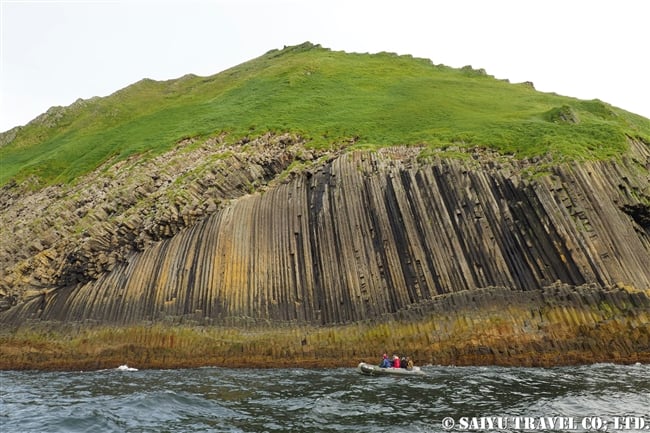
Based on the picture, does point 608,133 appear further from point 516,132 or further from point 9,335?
point 9,335

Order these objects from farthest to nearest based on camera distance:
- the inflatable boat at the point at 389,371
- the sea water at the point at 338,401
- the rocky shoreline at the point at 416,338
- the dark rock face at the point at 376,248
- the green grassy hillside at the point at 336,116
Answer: the green grassy hillside at the point at 336,116
the dark rock face at the point at 376,248
the rocky shoreline at the point at 416,338
the inflatable boat at the point at 389,371
the sea water at the point at 338,401

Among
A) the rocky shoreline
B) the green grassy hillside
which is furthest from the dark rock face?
the green grassy hillside

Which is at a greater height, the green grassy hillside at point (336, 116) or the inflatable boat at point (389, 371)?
the green grassy hillside at point (336, 116)

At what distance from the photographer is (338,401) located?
19.8 metres

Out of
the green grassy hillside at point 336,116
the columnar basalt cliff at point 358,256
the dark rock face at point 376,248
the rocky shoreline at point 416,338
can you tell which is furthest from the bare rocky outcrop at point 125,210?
the rocky shoreline at point 416,338

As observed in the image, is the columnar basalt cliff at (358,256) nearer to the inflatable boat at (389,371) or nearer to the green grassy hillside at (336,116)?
the green grassy hillside at (336,116)

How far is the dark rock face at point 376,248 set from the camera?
30.3m

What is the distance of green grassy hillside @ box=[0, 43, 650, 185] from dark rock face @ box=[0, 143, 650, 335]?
4.28 meters

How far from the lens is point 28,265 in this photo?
37.6 metres

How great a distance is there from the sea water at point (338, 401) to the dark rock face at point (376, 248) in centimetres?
546

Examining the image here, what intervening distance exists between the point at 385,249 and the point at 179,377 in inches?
573

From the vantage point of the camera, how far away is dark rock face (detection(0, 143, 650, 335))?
30297 mm

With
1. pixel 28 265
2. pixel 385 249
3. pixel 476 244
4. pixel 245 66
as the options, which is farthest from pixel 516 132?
pixel 245 66

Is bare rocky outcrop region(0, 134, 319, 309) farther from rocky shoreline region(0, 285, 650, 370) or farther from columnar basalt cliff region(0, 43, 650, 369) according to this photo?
rocky shoreline region(0, 285, 650, 370)
